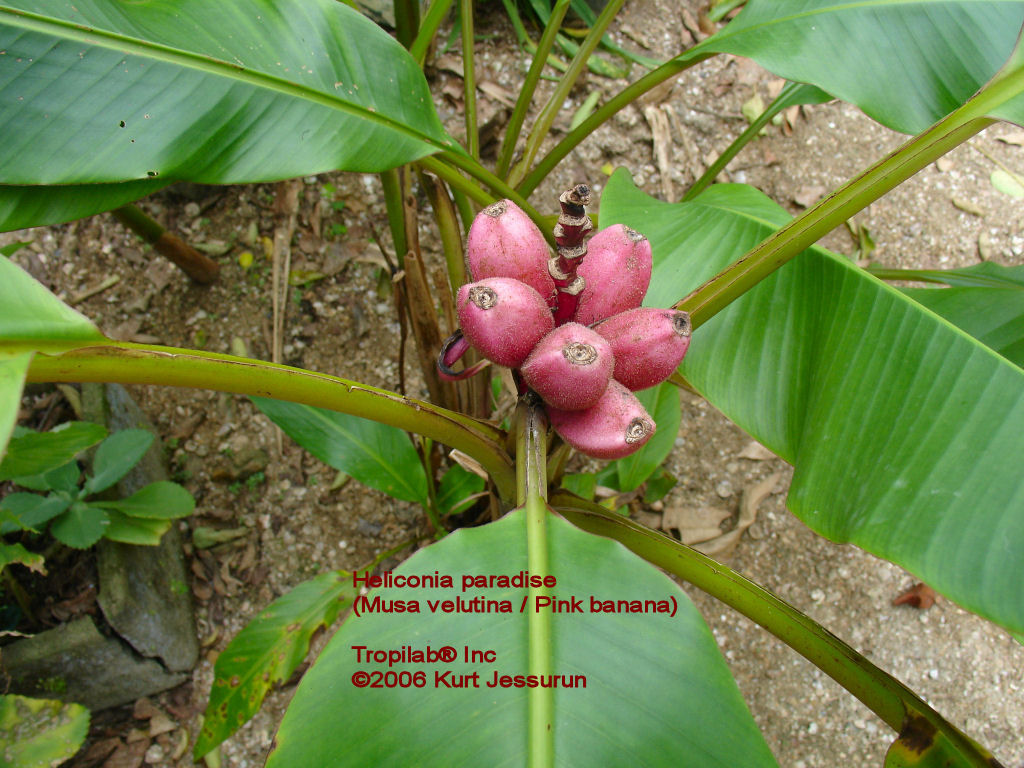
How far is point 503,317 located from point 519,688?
1.14 feet

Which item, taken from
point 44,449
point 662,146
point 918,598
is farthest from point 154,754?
point 662,146

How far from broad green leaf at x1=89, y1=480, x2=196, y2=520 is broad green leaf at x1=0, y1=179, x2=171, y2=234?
2.32ft

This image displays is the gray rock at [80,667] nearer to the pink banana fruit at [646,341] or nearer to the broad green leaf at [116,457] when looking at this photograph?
the broad green leaf at [116,457]

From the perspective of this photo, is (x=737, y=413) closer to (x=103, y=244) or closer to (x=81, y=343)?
(x=81, y=343)

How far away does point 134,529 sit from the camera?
1.32 meters

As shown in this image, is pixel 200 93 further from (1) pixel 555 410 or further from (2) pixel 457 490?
(2) pixel 457 490

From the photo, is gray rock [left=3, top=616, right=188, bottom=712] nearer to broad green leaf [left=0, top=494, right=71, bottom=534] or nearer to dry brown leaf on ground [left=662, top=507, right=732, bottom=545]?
broad green leaf [left=0, top=494, right=71, bottom=534]

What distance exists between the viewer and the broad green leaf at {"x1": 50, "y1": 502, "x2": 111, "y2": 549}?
4.06 feet

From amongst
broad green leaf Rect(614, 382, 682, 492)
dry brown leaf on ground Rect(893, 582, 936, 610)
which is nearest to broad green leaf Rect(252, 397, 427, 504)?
broad green leaf Rect(614, 382, 682, 492)

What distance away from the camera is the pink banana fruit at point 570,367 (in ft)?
1.97

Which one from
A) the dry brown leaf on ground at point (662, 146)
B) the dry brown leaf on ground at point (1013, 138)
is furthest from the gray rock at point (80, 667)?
the dry brown leaf on ground at point (1013, 138)

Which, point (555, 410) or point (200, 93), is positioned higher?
point (200, 93)

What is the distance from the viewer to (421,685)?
22.9 inches

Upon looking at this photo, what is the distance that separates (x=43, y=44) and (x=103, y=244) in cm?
126
